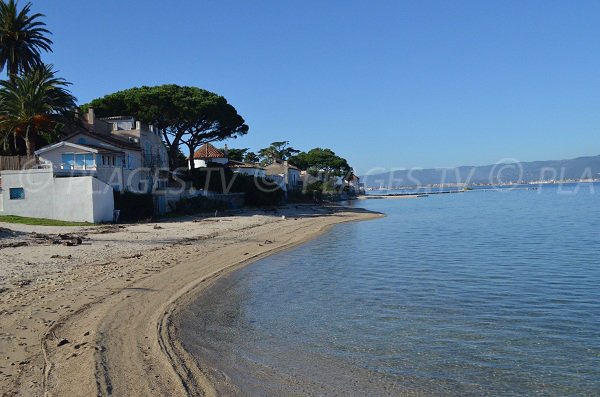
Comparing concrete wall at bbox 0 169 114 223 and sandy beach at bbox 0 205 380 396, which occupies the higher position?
concrete wall at bbox 0 169 114 223

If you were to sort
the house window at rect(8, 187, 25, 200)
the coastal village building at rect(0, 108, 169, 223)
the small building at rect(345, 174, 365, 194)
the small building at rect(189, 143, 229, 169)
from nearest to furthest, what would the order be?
1. the coastal village building at rect(0, 108, 169, 223)
2. the house window at rect(8, 187, 25, 200)
3. the small building at rect(189, 143, 229, 169)
4. the small building at rect(345, 174, 365, 194)

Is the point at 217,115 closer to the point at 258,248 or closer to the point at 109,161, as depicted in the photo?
the point at 109,161

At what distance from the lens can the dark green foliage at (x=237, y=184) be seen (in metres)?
57.3

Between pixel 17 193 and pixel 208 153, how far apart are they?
3978 centimetres

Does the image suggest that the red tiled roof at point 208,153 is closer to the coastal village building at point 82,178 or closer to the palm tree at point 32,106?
the coastal village building at point 82,178

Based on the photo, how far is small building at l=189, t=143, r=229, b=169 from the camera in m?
73.2

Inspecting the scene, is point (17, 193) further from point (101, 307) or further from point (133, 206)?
point (101, 307)

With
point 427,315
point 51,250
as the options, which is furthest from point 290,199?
point 427,315

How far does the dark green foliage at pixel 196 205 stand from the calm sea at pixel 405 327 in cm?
2389

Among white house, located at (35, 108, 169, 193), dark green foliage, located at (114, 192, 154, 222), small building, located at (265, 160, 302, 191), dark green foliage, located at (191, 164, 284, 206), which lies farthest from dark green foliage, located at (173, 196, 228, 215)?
small building, located at (265, 160, 302, 191)

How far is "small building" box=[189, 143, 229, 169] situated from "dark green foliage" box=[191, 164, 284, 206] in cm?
1110

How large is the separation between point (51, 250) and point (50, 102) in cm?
2375

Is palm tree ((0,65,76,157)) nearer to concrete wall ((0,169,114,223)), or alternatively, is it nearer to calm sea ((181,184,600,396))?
concrete wall ((0,169,114,223))

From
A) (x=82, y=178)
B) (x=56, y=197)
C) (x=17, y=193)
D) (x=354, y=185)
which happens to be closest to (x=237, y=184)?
(x=82, y=178)
